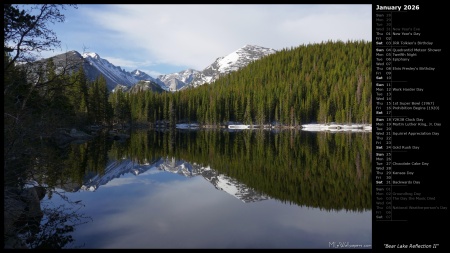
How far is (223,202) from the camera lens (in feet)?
62.3

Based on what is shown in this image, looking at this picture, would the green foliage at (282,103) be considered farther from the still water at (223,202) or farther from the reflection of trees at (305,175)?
the still water at (223,202)

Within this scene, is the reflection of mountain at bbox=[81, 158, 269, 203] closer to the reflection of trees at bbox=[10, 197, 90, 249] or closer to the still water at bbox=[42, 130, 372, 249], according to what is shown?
the still water at bbox=[42, 130, 372, 249]

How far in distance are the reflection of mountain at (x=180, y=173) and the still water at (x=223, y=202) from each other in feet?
0.27

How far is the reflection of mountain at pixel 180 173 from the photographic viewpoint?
20781 millimetres

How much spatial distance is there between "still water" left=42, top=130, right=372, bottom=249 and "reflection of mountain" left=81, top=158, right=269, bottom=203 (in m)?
0.08

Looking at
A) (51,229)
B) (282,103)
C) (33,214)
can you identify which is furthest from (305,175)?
(282,103)

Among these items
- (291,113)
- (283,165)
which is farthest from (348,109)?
(283,165)

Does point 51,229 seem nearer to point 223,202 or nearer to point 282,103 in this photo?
point 223,202

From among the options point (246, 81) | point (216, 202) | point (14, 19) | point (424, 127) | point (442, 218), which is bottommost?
point (216, 202)

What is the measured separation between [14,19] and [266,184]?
18.8 meters

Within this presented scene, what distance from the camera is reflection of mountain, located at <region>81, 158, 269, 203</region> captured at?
68.2ft

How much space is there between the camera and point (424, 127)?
8.66 m

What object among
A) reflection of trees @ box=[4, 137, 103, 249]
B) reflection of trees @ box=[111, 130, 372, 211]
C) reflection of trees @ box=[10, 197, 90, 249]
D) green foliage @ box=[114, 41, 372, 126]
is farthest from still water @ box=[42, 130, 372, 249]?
green foliage @ box=[114, 41, 372, 126]

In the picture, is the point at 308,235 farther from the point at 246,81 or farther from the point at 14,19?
the point at 246,81
